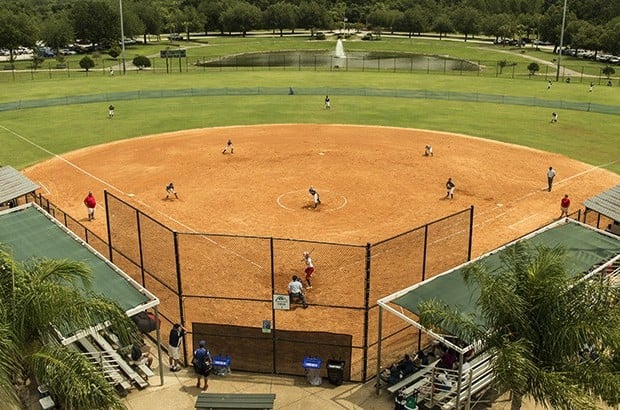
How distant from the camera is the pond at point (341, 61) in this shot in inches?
4904

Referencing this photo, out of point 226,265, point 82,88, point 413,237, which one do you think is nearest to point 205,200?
point 226,265

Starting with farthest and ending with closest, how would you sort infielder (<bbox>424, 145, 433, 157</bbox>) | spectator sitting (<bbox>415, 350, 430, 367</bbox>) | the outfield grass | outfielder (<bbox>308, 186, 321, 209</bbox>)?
the outfield grass
infielder (<bbox>424, 145, 433, 157</bbox>)
outfielder (<bbox>308, 186, 321, 209</bbox>)
spectator sitting (<bbox>415, 350, 430, 367</bbox>)

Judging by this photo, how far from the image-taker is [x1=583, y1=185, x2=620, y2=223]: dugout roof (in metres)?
29.1

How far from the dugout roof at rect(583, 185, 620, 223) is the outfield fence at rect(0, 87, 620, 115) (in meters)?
42.6

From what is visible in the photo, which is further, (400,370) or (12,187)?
(12,187)

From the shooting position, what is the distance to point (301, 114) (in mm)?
65625

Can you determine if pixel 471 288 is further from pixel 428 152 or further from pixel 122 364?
pixel 428 152

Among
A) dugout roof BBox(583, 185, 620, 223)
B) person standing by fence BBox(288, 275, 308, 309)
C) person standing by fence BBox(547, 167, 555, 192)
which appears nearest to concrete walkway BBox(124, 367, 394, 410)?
person standing by fence BBox(288, 275, 308, 309)

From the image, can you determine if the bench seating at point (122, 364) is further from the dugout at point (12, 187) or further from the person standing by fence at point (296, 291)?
the dugout at point (12, 187)

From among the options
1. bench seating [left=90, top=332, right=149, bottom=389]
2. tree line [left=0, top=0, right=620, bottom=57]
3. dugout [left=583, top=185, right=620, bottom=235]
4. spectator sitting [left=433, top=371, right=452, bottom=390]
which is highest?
tree line [left=0, top=0, right=620, bottom=57]

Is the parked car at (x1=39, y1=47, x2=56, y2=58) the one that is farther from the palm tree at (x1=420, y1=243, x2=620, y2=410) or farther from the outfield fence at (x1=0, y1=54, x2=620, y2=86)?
the palm tree at (x1=420, y1=243, x2=620, y2=410)

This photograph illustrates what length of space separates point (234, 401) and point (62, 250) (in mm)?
10303

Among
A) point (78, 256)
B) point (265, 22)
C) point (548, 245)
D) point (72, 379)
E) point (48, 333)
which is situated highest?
point (265, 22)

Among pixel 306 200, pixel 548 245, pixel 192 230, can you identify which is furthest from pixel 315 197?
pixel 548 245
